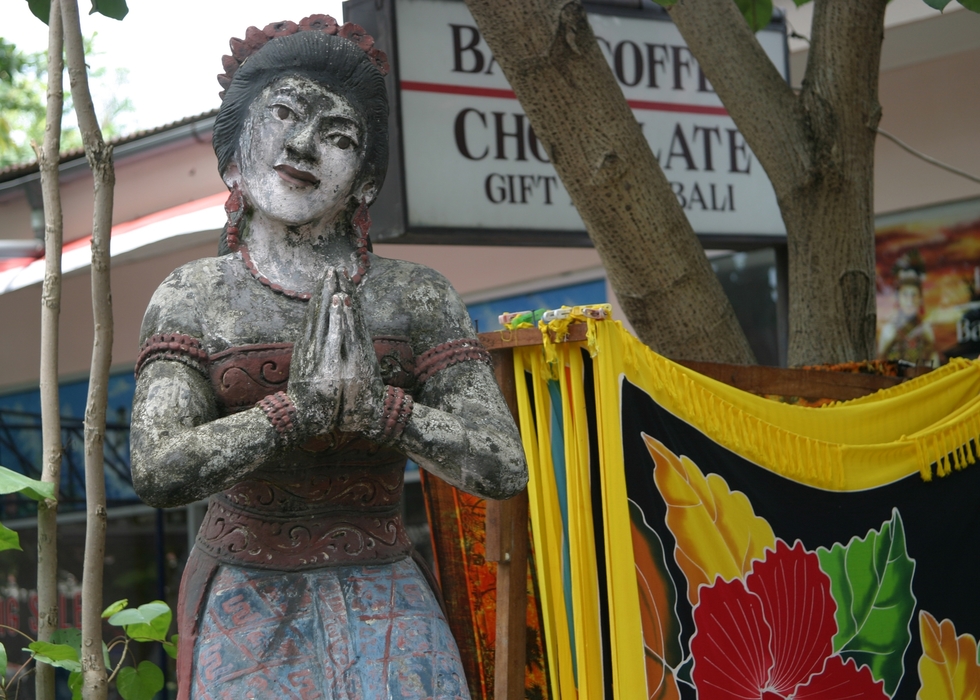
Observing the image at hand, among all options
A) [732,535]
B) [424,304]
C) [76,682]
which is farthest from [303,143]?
[76,682]

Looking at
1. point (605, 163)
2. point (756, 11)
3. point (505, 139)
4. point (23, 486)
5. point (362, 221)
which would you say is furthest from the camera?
point (756, 11)

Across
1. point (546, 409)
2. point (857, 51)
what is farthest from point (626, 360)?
point (857, 51)

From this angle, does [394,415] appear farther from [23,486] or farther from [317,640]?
[23,486]

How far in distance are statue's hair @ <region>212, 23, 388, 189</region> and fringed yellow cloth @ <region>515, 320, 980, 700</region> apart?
2.50 ft

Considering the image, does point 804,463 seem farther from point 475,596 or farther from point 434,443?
point 434,443

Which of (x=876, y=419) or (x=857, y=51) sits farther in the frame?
(x=857, y=51)

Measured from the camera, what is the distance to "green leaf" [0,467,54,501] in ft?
9.02

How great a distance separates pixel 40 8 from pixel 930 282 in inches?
154

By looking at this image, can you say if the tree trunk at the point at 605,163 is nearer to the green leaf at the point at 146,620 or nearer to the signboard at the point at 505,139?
the signboard at the point at 505,139

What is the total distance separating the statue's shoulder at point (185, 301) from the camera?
212cm

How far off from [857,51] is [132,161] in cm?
478

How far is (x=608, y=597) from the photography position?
2.72 metres

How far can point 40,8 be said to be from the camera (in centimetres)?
338

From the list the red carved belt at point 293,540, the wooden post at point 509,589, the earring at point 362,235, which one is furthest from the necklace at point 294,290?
the wooden post at point 509,589
